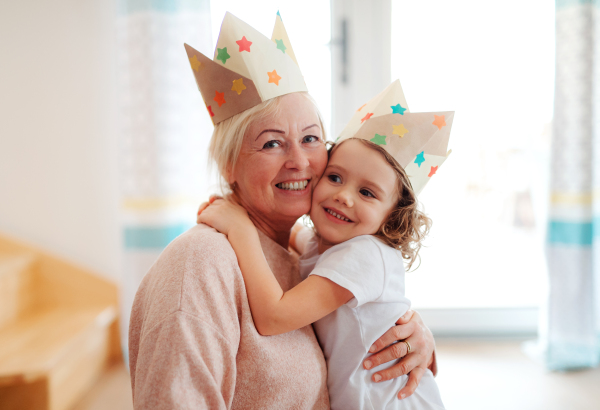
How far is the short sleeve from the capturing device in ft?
3.08

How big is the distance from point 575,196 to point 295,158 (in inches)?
65.9

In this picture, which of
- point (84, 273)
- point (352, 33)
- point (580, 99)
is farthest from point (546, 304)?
A: point (84, 273)

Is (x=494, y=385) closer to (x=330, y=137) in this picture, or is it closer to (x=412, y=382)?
(x=412, y=382)

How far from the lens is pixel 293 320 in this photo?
2.96 ft

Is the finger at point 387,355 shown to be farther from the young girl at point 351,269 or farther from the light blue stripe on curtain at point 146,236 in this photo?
→ the light blue stripe on curtain at point 146,236

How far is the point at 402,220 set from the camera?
3.66ft

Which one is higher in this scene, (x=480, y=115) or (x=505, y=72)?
(x=505, y=72)

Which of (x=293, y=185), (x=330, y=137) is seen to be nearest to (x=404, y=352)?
(x=293, y=185)

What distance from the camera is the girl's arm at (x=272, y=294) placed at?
890 millimetres

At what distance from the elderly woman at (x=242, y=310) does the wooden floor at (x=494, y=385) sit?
0.76m

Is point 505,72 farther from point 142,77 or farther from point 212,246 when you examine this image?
point 212,246

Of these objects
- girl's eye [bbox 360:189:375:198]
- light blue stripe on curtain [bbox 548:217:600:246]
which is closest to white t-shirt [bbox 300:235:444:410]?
girl's eye [bbox 360:189:375:198]

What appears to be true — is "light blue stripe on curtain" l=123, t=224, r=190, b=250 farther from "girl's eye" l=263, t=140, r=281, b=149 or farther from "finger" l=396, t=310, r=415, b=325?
"finger" l=396, t=310, r=415, b=325

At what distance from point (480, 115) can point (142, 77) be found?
1.79 m
